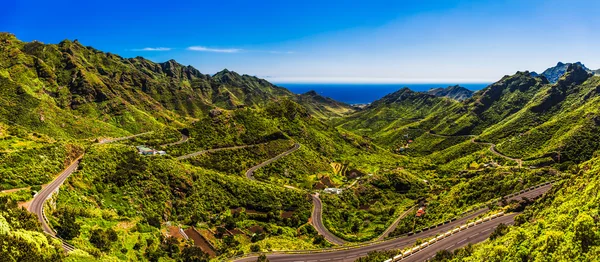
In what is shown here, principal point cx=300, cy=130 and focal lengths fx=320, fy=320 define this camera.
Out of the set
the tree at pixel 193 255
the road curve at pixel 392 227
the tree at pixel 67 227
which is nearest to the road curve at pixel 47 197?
the tree at pixel 67 227

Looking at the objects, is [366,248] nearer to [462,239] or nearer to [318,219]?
[462,239]

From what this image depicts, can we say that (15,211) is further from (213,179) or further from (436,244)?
Result: (436,244)

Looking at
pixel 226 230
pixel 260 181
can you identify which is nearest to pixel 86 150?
pixel 226 230

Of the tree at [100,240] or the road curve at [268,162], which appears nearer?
the tree at [100,240]

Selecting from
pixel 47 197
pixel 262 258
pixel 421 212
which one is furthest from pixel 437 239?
pixel 47 197

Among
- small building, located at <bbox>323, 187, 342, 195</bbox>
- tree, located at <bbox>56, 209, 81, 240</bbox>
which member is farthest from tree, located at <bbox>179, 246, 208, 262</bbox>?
small building, located at <bbox>323, 187, 342, 195</bbox>

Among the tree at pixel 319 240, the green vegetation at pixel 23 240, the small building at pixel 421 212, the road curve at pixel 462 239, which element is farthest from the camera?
the small building at pixel 421 212

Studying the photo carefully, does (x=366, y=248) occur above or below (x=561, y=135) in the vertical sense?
below

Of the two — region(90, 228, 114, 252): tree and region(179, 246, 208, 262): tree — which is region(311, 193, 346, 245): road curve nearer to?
region(179, 246, 208, 262): tree

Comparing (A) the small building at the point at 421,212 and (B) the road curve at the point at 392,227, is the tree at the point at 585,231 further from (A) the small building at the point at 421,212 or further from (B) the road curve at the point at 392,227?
(A) the small building at the point at 421,212
